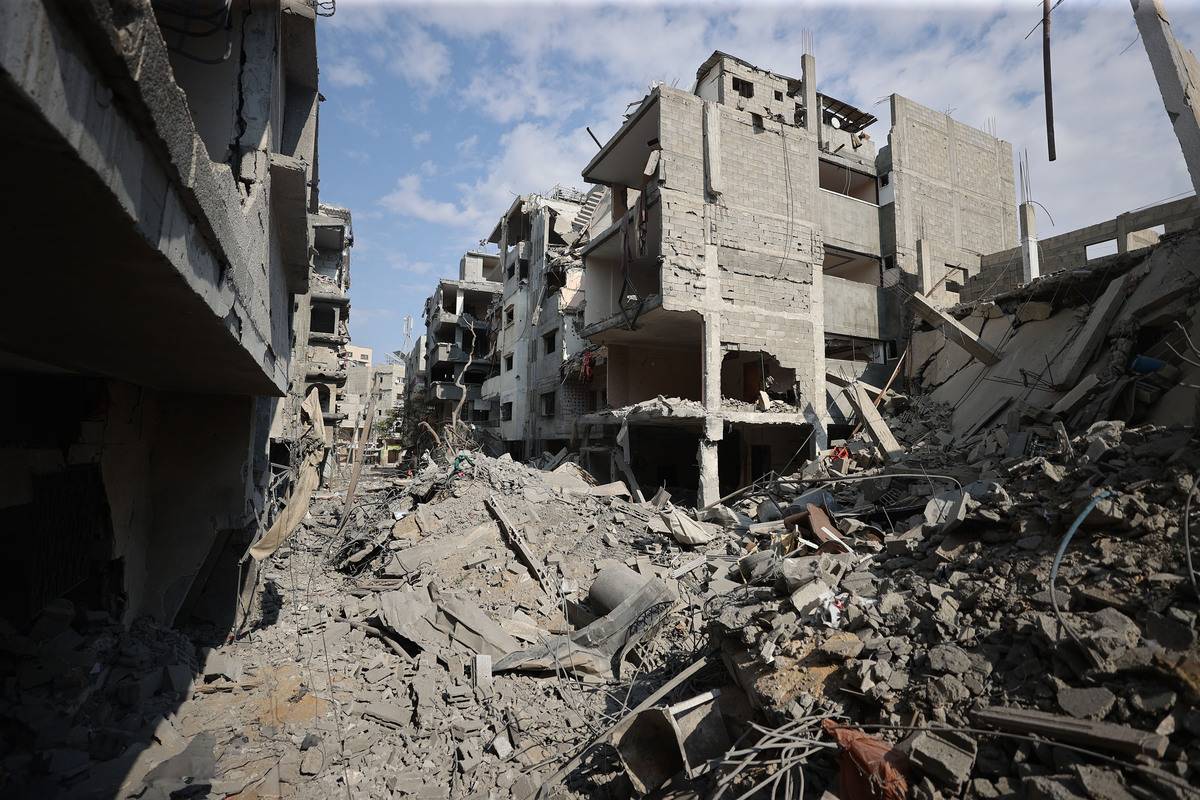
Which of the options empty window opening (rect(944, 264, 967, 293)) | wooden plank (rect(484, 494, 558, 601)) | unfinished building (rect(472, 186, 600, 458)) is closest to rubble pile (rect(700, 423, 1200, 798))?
wooden plank (rect(484, 494, 558, 601))

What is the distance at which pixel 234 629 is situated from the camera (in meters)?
7.30

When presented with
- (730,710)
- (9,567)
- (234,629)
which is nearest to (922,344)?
(730,710)

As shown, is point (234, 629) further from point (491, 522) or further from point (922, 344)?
point (922, 344)

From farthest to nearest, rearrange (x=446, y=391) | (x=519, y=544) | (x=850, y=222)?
A: (x=446, y=391) → (x=850, y=222) → (x=519, y=544)

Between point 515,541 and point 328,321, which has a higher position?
point 328,321

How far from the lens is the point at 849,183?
21.0 metres

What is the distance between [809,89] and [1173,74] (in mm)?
10462

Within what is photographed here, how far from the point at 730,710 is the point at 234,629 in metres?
6.47

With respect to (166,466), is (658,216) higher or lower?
higher

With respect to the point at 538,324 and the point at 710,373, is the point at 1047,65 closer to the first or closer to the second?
the point at 710,373

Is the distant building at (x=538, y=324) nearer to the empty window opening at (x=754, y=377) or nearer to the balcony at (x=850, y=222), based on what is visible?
the empty window opening at (x=754, y=377)

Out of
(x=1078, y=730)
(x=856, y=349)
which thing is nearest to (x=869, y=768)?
(x=1078, y=730)

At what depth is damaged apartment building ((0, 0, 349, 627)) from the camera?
4.73 ft

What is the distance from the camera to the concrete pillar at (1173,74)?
30.1ft
